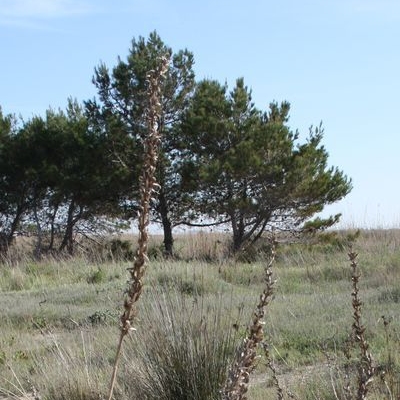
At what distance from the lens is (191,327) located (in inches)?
208

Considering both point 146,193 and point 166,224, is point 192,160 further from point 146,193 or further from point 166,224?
point 146,193

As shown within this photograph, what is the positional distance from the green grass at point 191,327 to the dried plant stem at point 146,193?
3.02 m

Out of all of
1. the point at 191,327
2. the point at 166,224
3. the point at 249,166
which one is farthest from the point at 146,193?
the point at 166,224

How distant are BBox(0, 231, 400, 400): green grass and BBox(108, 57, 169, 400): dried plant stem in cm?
302

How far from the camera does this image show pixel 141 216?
1.46 meters

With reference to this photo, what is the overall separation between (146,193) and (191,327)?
154 inches

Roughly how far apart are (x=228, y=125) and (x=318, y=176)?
308cm

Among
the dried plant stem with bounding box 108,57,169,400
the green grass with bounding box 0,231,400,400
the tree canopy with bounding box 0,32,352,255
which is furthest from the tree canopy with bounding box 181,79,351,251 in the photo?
the dried plant stem with bounding box 108,57,169,400

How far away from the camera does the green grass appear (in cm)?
511

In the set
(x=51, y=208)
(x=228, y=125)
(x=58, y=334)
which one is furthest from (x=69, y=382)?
(x=51, y=208)

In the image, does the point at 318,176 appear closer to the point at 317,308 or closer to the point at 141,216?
the point at 317,308

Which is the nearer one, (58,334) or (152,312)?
(152,312)

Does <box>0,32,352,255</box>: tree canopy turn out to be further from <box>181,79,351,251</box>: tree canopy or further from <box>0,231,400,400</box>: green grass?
<box>0,231,400,400</box>: green grass

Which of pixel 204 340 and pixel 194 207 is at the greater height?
pixel 194 207
